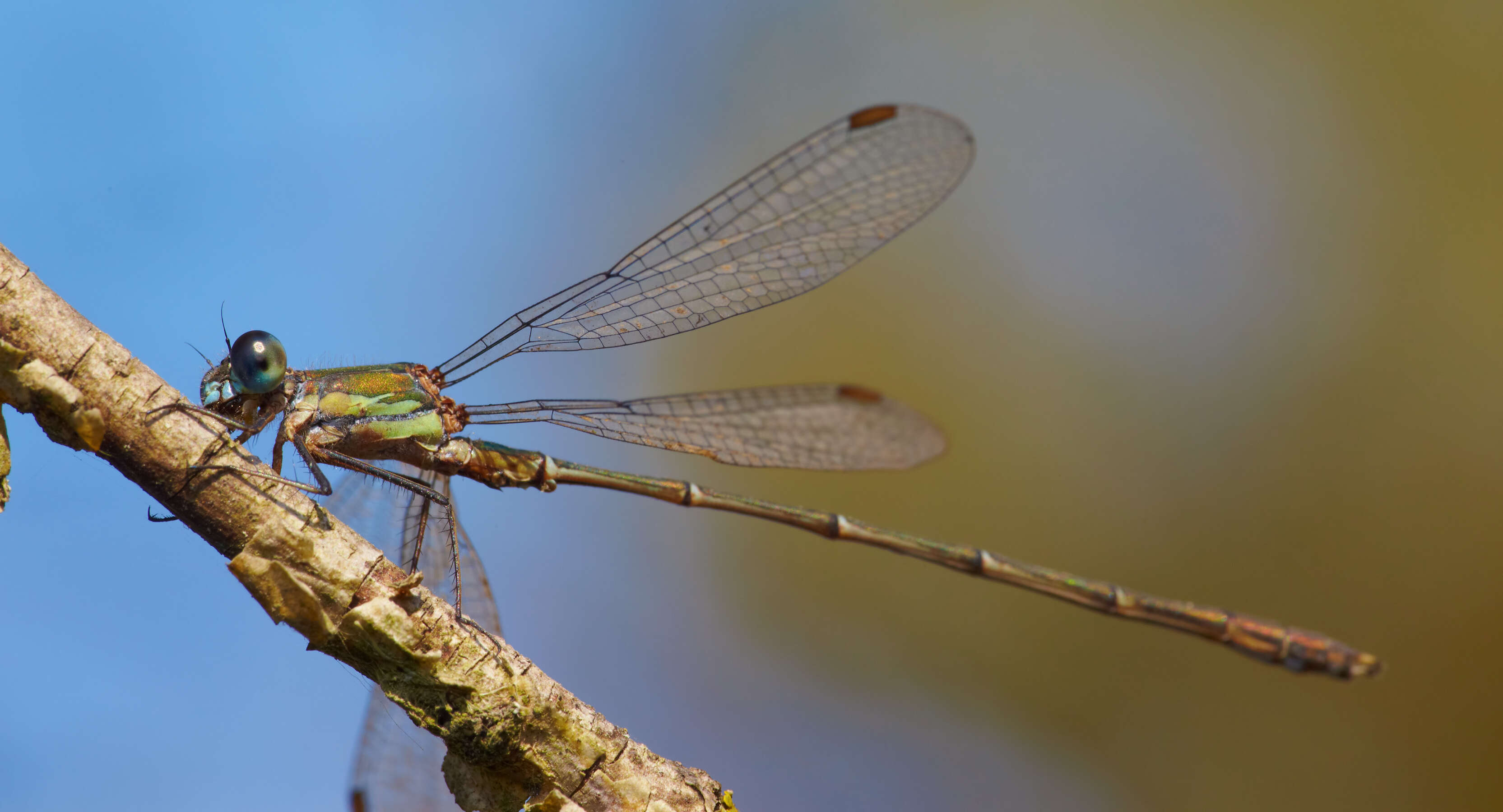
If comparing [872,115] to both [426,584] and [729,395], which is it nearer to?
[729,395]

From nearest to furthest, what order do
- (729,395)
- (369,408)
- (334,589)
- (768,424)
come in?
(334,589)
(369,408)
(729,395)
(768,424)

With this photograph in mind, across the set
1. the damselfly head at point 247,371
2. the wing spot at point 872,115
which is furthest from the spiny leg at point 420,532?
the wing spot at point 872,115

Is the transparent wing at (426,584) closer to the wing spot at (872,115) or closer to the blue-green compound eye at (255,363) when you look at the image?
the blue-green compound eye at (255,363)

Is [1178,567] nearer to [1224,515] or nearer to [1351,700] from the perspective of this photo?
[1224,515]

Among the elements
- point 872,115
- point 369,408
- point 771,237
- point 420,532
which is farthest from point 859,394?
point 369,408

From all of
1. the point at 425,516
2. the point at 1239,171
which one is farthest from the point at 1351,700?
the point at 425,516

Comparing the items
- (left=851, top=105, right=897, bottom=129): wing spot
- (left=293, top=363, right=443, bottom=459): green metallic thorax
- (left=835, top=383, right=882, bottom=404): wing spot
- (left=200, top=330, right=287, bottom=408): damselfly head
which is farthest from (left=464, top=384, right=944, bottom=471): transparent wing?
(left=851, top=105, right=897, bottom=129): wing spot
